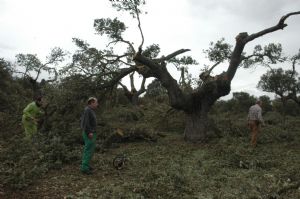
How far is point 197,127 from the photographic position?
50.8 ft

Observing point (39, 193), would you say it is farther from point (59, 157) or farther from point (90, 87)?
point (90, 87)

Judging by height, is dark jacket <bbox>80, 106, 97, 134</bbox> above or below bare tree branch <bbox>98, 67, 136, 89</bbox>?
below

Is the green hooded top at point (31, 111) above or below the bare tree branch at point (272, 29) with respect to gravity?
below

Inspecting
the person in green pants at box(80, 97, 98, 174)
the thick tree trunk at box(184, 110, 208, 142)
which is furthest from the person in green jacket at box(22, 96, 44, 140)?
the thick tree trunk at box(184, 110, 208, 142)

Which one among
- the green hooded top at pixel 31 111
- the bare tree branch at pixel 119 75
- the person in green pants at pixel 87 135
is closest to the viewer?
the person in green pants at pixel 87 135

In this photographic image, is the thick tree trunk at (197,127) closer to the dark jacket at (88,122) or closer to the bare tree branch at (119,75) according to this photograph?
the bare tree branch at (119,75)

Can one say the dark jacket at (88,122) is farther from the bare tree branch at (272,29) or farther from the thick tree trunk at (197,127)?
the bare tree branch at (272,29)

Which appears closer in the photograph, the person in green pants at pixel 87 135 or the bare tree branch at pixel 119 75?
the person in green pants at pixel 87 135

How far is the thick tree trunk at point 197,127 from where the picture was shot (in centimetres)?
1532

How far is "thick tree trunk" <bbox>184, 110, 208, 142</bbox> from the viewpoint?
15.3 m

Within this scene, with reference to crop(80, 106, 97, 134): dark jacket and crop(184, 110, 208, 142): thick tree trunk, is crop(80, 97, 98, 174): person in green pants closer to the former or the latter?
crop(80, 106, 97, 134): dark jacket

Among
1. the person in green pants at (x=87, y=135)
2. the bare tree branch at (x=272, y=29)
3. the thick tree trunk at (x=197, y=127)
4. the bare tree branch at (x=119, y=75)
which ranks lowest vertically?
the person in green pants at (x=87, y=135)

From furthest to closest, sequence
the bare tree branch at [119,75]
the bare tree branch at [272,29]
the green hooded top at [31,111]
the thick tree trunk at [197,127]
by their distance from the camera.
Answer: the bare tree branch at [119,75] < the thick tree trunk at [197,127] < the bare tree branch at [272,29] < the green hooded top at [31,111]

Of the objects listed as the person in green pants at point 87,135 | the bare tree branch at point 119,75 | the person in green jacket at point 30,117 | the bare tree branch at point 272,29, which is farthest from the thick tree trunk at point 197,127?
the person in green pants at point 87,135
